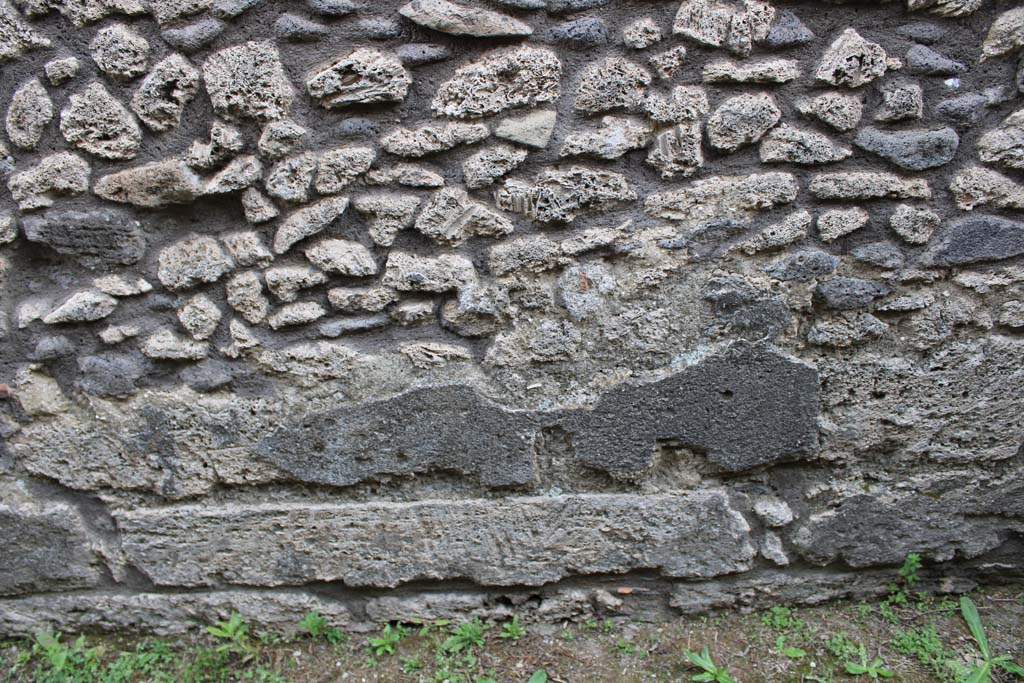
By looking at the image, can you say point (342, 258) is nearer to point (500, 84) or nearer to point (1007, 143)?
point (500, 84)

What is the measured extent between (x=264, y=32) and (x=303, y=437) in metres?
1.10

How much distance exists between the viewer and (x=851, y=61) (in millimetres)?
1573

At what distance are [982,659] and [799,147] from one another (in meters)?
1.57

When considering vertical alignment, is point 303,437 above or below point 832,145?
below

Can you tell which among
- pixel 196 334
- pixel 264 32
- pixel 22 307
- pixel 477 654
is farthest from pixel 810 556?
pixel 22 307

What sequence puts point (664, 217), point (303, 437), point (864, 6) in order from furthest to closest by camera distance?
point (303, 437)
point (664, 217)
point (864, 6)

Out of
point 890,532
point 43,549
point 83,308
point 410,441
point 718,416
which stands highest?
point 83,308

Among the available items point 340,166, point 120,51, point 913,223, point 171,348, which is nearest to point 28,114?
point 120,51

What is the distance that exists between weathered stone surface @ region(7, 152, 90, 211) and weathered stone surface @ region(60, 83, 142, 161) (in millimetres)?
55

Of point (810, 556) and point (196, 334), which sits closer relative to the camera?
point (196, 334)

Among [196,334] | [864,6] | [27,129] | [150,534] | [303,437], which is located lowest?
[150,534]

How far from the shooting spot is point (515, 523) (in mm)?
1851

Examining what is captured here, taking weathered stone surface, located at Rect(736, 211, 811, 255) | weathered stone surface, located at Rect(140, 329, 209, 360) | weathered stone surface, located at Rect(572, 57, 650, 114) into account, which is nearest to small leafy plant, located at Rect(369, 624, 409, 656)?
weathered stone surface, located at Rect(140, 329, 209, 360)

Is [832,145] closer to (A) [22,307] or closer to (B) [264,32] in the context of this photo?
(B) [264,32]
